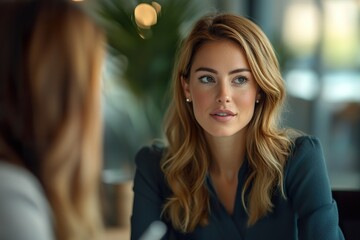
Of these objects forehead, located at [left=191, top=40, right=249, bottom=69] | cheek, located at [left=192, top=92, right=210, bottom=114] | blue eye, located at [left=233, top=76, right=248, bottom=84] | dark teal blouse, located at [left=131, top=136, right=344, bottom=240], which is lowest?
dark teal blouse, located at [left=131, top=136, right=344, bottom=240]

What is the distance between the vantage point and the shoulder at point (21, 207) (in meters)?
0.99

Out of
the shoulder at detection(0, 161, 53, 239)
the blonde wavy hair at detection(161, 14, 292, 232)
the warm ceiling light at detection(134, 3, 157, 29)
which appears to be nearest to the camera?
the shoulder at detection(0, 161, 53, 239)

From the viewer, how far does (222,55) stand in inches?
69.7

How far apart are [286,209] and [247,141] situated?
0.26 metres

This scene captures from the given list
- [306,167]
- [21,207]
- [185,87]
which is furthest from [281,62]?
[21,207]

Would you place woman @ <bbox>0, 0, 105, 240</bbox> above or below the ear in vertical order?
above

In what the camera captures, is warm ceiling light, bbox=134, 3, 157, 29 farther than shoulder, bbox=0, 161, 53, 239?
Yes

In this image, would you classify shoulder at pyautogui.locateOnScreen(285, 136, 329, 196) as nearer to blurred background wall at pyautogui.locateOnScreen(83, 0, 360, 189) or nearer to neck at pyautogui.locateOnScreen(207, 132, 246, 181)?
neck at pyautogui.locateOnScreen(207, 132, 246, 181)

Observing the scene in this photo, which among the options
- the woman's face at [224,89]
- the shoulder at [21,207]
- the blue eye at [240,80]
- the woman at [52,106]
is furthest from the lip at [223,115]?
the shoulder at [21,207]

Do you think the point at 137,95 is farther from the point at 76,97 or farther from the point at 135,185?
the point at 76,97

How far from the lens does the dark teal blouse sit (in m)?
1.66

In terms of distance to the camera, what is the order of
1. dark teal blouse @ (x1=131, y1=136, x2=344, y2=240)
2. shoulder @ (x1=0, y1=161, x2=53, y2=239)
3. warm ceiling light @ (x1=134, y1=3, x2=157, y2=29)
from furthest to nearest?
warm ceiling light @ (x1=134, y1=3, x2=157, y2=29)
dark teal blouse @ (x1=131, y1=136, x2=344, y2=240)
shoulder @ (x1=0, y1=161, x2=53, y2=239)

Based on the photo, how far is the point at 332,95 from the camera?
4.97 metres

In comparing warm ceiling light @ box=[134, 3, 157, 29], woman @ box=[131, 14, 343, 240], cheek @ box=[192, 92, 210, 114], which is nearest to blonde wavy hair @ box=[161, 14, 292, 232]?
woman @ box=[131, 14, 343, 240]
